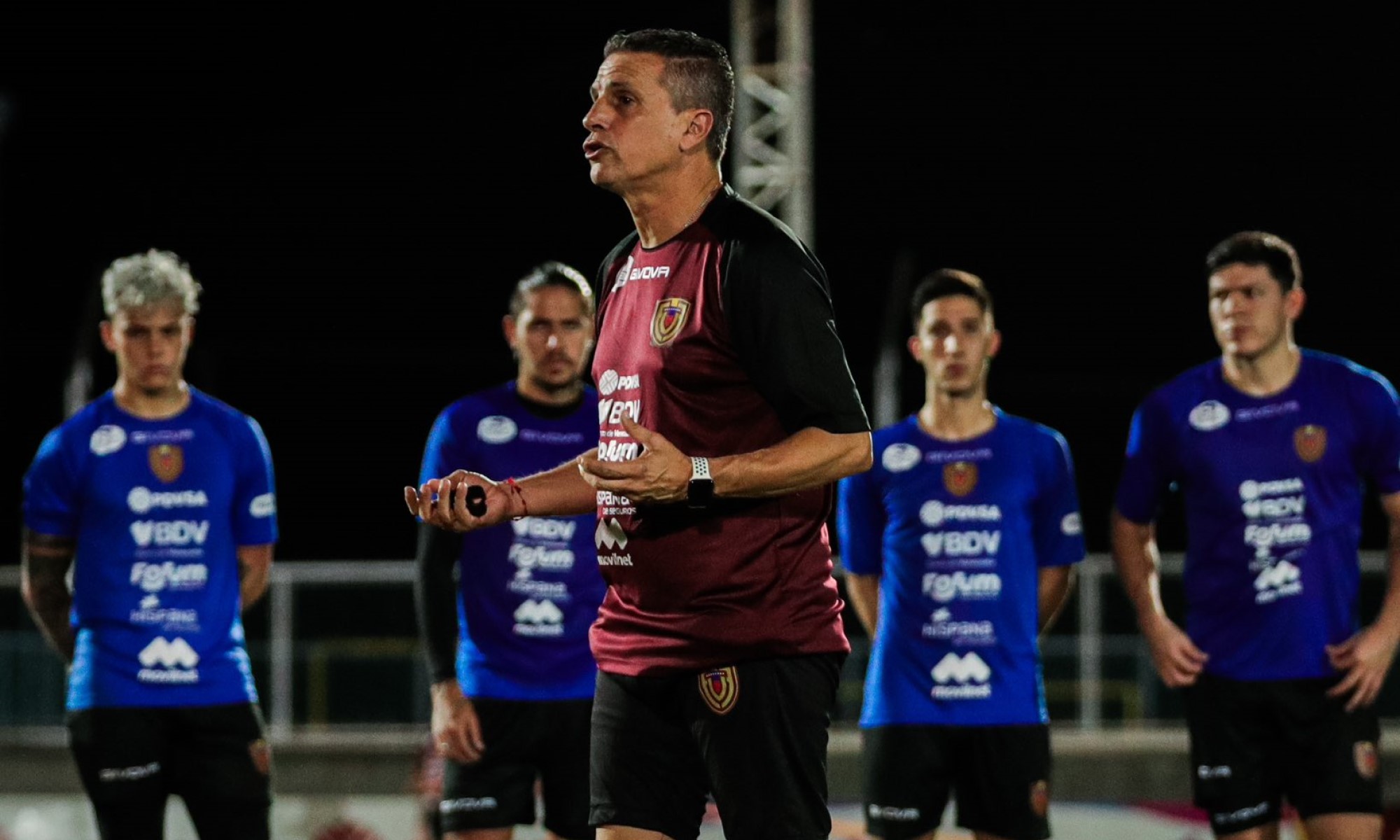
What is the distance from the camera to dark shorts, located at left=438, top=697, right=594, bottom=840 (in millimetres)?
5578

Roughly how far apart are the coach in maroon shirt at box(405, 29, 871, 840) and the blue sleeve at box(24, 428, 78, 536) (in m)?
2.44

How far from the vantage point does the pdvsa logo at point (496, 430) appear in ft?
18.9

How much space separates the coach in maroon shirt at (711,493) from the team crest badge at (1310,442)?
2.55 m

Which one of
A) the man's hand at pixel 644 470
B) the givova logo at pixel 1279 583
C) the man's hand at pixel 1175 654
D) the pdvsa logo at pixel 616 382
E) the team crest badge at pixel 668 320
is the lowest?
the man's hand at pixel 1175 654

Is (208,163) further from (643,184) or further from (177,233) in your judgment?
(643,184)

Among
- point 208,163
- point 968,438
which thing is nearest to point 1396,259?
point 208,163

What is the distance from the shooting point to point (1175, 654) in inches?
217

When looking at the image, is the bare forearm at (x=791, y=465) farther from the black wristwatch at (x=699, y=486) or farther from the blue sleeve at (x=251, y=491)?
the blue sleeve at (x=251, y=491)

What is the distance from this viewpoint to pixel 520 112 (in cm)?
4100

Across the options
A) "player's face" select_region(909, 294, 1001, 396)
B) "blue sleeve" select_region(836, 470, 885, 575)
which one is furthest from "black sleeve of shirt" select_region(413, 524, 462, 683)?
"player's face" select_region(909, 294, 1001, 396)

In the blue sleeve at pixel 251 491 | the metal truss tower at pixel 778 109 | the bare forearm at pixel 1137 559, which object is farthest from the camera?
the metal truss tower at pixel 778 109

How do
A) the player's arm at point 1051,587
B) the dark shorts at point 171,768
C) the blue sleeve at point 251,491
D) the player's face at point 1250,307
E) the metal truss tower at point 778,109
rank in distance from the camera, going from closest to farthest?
1. the dark shorts at point 171,768
2. the player's face at point 1250,307
3. the blue sleeve at point 251,491
4. the player's arm at point 1051,587
5. the metal truss tower at point 778,109

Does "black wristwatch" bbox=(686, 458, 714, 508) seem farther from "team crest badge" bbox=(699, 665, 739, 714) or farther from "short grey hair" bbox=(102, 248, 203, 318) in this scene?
"short grey hair" bbox=(102, 248, 203, 318)

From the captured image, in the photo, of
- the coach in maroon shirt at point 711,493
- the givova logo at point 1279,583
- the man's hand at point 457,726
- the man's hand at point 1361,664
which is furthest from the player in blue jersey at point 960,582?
the coach in maroon shirt at point 711,493
